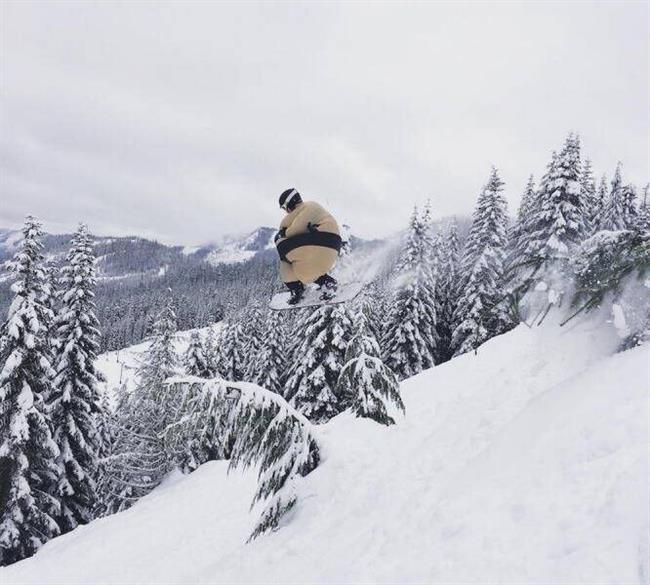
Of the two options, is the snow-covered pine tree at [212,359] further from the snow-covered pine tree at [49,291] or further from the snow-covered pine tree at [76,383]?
the snow-covered pine tree at [49,291]

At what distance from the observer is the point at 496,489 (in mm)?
4934

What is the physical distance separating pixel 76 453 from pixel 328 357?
12832 millimetres

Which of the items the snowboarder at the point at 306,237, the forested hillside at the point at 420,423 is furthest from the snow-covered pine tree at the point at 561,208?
the snowboarder at the point at 306,237

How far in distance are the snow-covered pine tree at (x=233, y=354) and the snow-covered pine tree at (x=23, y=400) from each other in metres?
21.8

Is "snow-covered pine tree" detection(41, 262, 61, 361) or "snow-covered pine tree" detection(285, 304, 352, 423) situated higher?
"snow-covered pine tree" detection(41, 262, 61, 361)

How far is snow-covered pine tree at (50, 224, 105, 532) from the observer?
837 inches

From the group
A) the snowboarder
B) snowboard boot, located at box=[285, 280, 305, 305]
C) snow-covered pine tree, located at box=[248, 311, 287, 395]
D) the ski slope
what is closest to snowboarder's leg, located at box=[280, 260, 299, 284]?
the snowboarder

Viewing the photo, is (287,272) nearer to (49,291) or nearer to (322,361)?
(49,291)

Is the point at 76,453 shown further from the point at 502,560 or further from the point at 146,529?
the point at 502,560

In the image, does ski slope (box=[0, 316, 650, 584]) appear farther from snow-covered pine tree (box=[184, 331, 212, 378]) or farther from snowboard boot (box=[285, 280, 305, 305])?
snow-covered pine tree (box=[184, 331, 212, 378])

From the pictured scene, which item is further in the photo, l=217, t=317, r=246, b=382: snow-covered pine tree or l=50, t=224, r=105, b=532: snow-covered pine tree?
l=217, t=317, r=246, b=382: snow-covered pine tree

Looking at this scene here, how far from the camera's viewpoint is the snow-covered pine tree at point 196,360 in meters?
33.2

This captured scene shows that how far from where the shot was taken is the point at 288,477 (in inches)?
301

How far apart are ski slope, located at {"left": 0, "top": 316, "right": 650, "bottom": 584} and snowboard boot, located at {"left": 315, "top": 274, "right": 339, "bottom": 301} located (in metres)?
2.39
